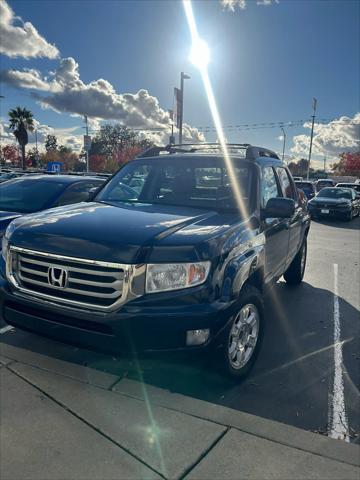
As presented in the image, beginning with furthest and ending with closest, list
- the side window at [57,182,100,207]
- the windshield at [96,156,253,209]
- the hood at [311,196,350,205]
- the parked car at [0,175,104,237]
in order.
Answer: the hood at [311,196,350,205], the side window at [57,182,100,207], the parked car at [0,175,104,237], the windshield at [96,156,253,209]

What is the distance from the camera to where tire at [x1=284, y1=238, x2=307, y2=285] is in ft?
20.6

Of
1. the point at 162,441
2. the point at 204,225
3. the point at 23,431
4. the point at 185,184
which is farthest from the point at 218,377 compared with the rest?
the point at 185,184

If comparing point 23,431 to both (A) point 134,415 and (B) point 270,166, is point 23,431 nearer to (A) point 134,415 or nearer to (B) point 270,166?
(A) point 134,415

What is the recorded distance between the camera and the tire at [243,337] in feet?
9.90

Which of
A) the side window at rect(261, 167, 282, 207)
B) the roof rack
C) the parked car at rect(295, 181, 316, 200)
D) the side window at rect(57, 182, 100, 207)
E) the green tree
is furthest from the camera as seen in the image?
the green tree

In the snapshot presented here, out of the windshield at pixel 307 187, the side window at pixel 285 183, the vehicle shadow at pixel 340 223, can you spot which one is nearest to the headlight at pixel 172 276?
the side window at pixel 285 183

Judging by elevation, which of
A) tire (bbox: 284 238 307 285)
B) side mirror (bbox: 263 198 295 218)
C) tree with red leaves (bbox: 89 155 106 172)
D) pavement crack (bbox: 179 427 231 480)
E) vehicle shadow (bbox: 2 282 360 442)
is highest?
tree with red leaves (bbox: 89 155 106 172)

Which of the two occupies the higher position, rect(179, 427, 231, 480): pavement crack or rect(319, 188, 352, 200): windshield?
rect(319, 188, 352, 200): windshield

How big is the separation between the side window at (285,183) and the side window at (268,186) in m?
0.26

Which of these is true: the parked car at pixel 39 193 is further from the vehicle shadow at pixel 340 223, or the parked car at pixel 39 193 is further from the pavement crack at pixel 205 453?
the vehicle shadow at pixel 340 223

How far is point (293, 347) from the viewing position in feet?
13.5

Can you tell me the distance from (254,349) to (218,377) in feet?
1.30

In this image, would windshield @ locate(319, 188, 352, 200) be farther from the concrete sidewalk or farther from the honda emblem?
the honda emblem

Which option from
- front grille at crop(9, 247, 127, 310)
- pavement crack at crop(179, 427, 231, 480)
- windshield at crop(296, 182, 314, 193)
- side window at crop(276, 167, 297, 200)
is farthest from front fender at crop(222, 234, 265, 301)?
windshield at crop(296, 182, 314, 193)
